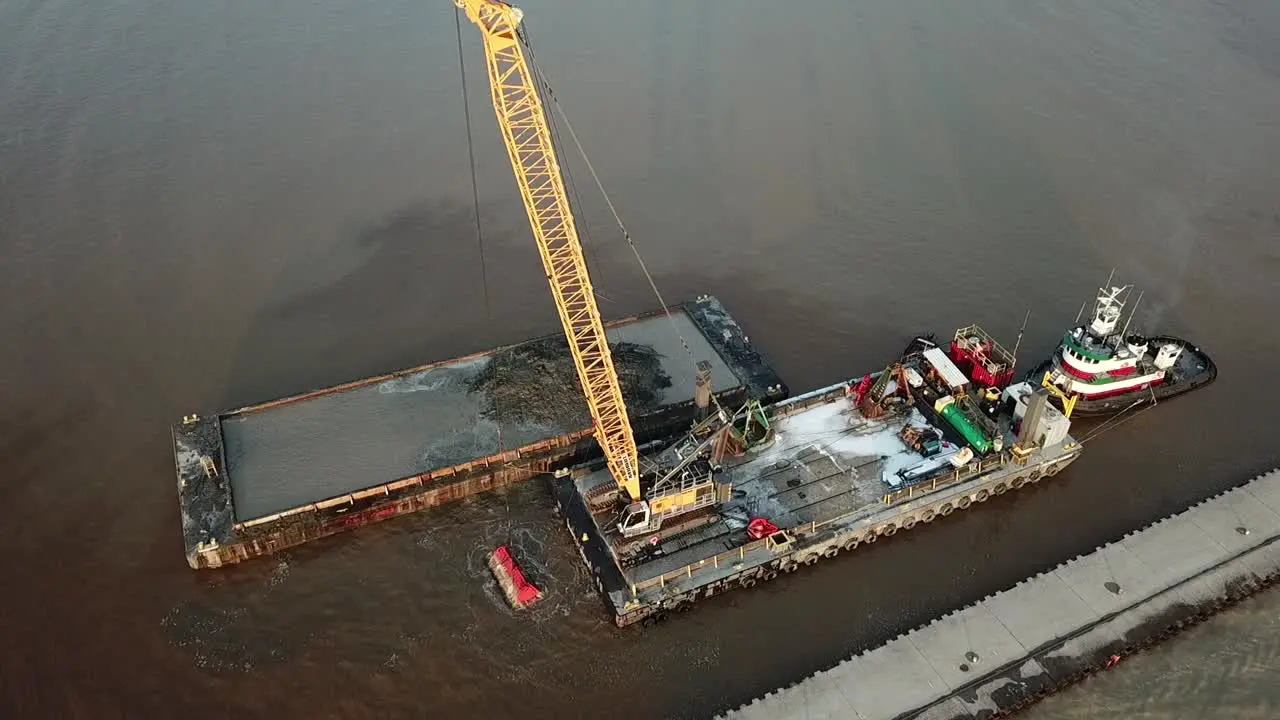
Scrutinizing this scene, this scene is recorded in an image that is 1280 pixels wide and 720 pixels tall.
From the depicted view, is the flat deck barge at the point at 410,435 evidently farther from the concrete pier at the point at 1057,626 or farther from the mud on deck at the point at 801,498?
the concrete pier at the point at 1057,626

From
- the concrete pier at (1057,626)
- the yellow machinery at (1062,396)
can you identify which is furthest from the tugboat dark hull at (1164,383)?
the concrete pier at (1057,626)

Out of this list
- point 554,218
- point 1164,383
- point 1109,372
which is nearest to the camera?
point 554,218

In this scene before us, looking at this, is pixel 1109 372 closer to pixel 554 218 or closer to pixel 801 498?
pixel 801 498

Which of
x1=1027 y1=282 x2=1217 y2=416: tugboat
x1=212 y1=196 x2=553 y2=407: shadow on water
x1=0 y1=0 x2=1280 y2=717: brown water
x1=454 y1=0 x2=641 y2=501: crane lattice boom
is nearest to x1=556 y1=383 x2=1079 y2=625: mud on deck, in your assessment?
x1=0 y1=0 x2=1280 y2=717: brown water

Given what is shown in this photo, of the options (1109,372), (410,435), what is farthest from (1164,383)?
(410,435)

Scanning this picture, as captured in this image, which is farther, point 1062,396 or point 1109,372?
point 1109,372

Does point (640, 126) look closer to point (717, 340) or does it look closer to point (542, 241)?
point (717, 340)

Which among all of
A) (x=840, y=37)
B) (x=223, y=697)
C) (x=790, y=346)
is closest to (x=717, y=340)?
(x=790, y=346)
